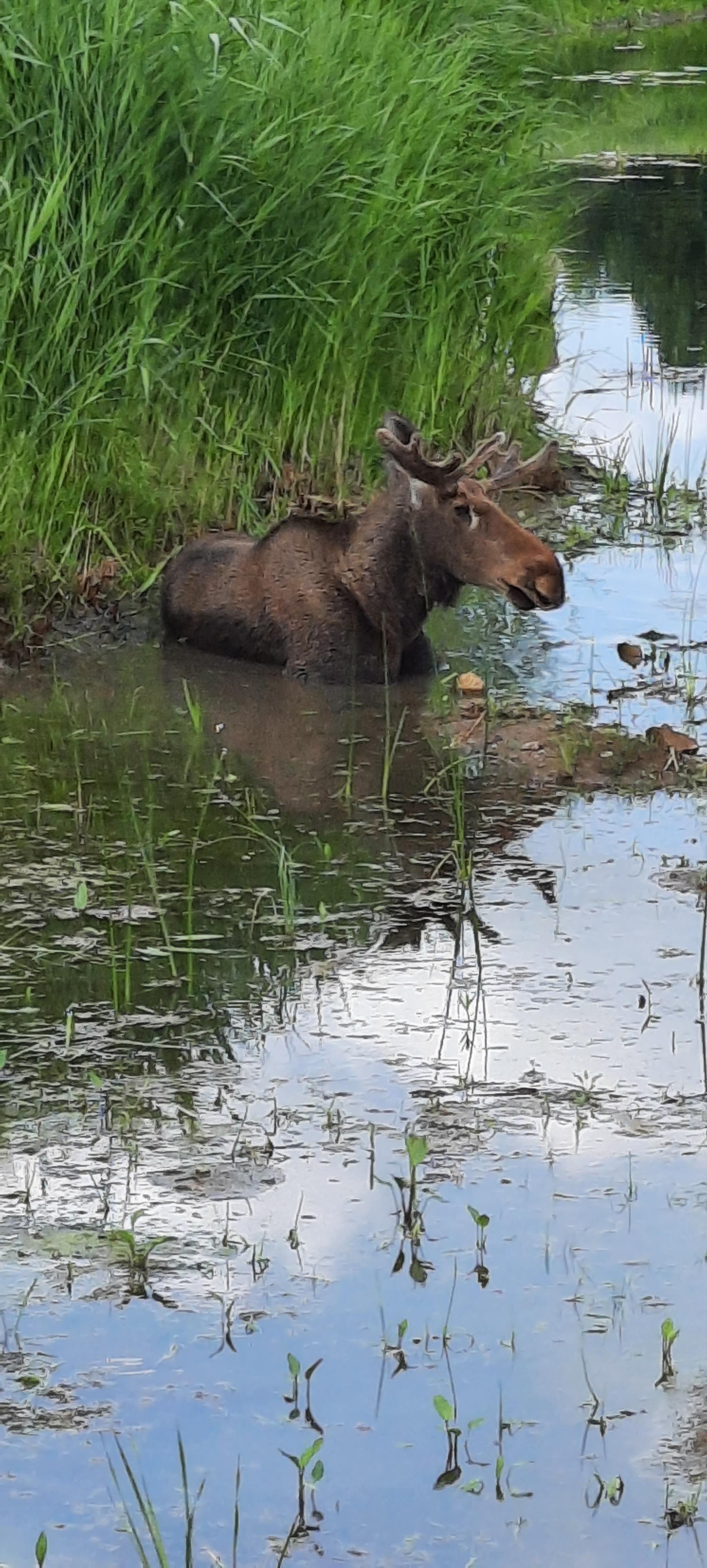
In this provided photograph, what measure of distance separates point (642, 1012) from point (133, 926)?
1.17m

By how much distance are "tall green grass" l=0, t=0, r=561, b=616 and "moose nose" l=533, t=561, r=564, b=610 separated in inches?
56.2

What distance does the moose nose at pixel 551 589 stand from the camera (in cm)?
668

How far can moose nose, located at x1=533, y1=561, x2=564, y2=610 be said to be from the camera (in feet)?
21.9

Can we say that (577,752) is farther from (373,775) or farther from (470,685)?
(470,685)

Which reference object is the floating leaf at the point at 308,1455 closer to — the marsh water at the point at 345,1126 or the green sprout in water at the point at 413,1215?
the marsh water at the point at 345,1126

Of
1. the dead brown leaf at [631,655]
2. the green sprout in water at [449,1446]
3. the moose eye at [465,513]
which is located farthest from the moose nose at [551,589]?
the green sprout in water at [449,1446]

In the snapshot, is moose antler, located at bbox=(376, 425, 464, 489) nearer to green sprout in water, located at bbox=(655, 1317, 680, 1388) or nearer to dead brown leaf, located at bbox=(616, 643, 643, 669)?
dead brown leaf, located at bbox=(616, 643, 643, 669)

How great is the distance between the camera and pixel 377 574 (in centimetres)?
699

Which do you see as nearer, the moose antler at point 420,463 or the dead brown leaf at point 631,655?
the moose antler at point 420,463

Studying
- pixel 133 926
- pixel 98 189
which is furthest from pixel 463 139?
pixel 133 926

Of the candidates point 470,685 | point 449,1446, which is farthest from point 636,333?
point 449,1446

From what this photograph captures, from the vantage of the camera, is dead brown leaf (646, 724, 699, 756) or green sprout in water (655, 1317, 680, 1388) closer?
green sprout in water (655, 1317, 680, 1388)

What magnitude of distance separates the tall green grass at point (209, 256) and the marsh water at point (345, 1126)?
31.7 inches

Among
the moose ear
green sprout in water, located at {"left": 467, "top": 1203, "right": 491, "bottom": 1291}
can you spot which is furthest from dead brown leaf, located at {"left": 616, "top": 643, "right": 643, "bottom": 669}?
green sprout in water, located at {"left": 467, "top": 1203, "right": 491, "bottom": 1291}
